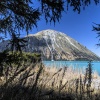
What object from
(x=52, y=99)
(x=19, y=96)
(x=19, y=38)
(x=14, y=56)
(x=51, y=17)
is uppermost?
(x=51, y=17)

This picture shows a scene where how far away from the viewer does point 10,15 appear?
6582 millimetres

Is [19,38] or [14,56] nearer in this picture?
[14,56]

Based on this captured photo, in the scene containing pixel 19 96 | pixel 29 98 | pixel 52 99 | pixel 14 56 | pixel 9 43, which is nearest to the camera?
pixel 29 98

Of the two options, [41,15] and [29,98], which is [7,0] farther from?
[29,98]

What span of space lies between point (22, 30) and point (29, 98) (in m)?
4.85

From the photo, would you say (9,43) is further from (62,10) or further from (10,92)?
(10,92)

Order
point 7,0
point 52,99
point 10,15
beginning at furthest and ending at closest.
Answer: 1. point 10,15
2. point 7,0
3. point 52,99

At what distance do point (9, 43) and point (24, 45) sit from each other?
1.21 feet

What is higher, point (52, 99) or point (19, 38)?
point (19, 38)

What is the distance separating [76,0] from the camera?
18.9 ft

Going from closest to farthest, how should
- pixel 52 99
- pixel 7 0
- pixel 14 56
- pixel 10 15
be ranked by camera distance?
pixel 52 99 → pixel 14 56 → pixel 7 0 → pixel 10 15

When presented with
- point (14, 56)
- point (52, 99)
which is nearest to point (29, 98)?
point (52, 99)

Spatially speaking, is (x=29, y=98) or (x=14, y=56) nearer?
(x=29, y=98)

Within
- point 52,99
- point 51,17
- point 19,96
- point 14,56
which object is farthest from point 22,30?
point 19,96
